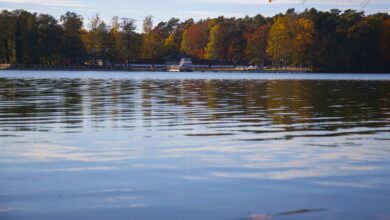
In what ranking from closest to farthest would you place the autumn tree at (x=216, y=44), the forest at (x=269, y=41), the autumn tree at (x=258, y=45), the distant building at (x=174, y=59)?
the forest at (x=269, y=41)
the autumn tree at (x=258, y=45)
the autumn tree at (x=216, y=44)
the distant building at (x=174, y=59)

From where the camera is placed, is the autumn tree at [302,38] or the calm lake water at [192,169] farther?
the autumn tree at [302,38]

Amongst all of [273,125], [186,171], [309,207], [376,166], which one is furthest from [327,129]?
[309,207]

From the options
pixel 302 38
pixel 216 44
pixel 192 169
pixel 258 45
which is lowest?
pixel 192 169

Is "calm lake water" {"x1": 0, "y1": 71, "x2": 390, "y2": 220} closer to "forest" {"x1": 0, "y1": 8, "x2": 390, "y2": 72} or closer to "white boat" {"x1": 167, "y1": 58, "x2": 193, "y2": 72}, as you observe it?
"forest" {"x1": 0, "y1": 8, "x2": 390, "y2": 72}

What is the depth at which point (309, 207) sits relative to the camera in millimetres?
Result: 8695

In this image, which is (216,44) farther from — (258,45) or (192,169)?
(192,169)

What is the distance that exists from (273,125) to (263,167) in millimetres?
8177

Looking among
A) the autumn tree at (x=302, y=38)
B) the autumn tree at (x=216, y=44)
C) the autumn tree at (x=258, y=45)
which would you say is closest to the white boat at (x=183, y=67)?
the autumn tree at (x=216, y=44)

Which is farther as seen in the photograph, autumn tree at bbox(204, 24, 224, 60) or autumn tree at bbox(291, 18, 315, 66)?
autumn tree at bbox(204, 24, 224, 60)

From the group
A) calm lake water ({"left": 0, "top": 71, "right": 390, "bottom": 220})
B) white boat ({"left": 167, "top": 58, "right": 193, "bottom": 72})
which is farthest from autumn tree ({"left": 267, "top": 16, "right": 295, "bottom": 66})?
calm lake water ({"left": 0, "top": 71, "right": 390, "bottom": 220})

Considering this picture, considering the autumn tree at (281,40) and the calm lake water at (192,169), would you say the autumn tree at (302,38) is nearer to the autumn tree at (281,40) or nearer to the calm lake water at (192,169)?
the autumn tree at (281,40)

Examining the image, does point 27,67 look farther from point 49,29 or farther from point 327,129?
point 327,129

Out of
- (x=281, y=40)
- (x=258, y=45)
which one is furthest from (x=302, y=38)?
(x=258, y=45)

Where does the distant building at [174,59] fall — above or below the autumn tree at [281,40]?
below
